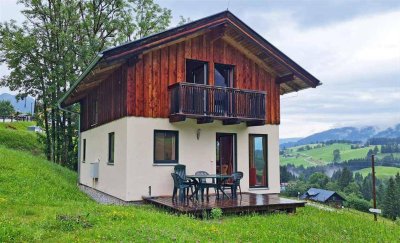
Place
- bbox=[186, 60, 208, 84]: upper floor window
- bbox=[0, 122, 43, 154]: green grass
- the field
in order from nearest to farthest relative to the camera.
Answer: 1. the field
2. bbox=[186, 60, 208, 84]: upper floor window
3. bbox=[0, 122, 43, 154]: green grass

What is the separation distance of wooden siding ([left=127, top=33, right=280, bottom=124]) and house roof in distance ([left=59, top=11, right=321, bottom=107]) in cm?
31

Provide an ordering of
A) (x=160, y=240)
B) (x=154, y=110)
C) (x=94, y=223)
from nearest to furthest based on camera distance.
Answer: (x=160, y=240)
(x=94, y=223)
(x=154, y=110)

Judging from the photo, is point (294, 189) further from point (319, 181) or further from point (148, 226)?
point (148, 226)

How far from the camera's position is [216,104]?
1234 cm

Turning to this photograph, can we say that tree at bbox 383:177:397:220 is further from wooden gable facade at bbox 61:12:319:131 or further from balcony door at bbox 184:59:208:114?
balcony door at bbox 184:59:208:114

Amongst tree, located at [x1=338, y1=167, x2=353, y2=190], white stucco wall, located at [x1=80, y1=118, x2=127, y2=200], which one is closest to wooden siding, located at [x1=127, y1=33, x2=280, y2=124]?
white stucco wall, located at [x1=80, y1=118, x2=127, y2=200]

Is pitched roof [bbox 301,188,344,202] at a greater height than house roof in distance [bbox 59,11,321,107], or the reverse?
house roof in distance [bbox 59,11,321,107]

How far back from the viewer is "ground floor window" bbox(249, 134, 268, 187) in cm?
1402

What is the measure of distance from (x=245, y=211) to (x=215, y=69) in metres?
5.83

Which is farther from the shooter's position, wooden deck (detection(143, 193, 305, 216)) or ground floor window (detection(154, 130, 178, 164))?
ground floor window (detection(154, 130, 178, 164))

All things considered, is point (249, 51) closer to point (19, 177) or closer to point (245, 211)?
point (245, 211)

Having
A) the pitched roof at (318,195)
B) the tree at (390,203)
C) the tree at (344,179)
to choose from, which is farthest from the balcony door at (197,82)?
the tree at (344,179)

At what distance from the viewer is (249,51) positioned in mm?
14023

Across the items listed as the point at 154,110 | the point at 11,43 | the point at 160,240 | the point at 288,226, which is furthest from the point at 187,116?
the point at 11,43
